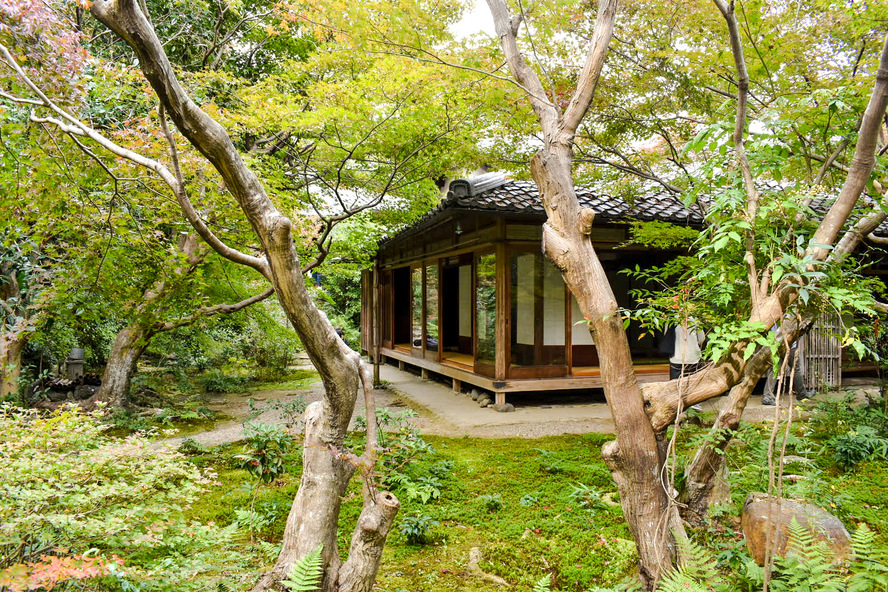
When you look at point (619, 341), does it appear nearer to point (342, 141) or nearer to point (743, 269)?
point (743, 269)

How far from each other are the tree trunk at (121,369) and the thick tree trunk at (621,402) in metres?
6.33

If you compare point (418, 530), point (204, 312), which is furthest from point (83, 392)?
point (418, 530)

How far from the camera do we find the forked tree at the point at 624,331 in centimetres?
224

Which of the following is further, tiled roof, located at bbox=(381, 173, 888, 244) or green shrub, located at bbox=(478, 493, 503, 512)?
tiled roof, located at bbox=(381, 173, 888, 244)

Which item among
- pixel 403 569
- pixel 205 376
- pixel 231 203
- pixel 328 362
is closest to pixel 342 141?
pixel 231 203

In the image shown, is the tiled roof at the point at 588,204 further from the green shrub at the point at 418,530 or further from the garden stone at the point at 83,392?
the garden stone at the point at 83,392

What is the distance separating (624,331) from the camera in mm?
2656

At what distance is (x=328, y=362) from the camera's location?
98.3 inches

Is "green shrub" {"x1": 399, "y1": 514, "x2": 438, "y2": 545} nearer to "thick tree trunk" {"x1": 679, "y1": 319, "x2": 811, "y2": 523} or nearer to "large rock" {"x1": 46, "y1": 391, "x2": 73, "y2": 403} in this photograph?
"thick tree trunk" {"x1": 679, "y1": 319, "x2": 811, "y2": 523}

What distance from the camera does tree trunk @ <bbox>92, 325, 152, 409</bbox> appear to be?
6923 mm

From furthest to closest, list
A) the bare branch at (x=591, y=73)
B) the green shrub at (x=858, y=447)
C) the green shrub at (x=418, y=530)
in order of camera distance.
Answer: the green shrub at (x=858, y=447)
the green shrub at (x=418, y=530)
the bare branch at (x=591, y=73)

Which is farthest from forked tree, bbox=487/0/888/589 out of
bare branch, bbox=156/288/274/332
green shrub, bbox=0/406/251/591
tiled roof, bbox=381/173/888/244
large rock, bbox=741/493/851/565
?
bare branch, bbox=156/288/274/332

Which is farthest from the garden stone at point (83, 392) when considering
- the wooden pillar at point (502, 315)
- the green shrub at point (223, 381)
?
the wooden pillar at point (502, 315)

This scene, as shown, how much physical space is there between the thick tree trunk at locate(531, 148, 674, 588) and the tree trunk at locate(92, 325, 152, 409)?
6.33m
